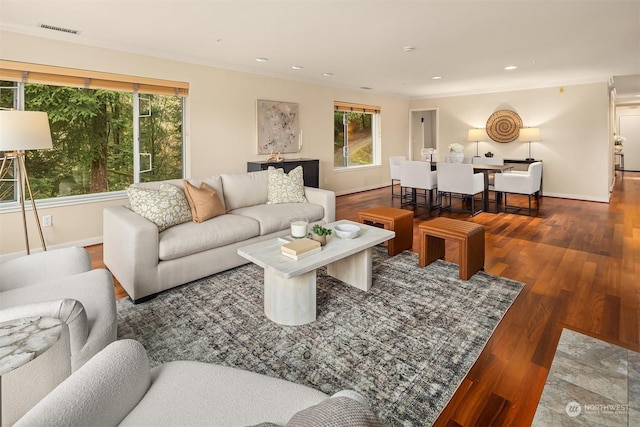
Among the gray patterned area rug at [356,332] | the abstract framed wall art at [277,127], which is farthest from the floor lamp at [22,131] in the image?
the abstract framed wall art at [277,127]

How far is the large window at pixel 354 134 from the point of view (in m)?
7.62

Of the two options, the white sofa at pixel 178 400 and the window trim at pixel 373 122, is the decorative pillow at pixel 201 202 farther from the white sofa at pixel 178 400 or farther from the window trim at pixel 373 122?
the window trim at pixel 373 122

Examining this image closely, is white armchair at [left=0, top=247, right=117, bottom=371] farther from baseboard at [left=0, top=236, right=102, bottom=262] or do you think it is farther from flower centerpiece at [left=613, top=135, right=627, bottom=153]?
flower centerpiece at [left=613, top=135, right=627, bottom=153]

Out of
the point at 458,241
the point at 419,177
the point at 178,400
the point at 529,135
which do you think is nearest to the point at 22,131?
the point at 178,400

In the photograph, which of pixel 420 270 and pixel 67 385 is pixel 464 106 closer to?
pixel 420 270

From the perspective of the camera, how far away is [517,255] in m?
3.70

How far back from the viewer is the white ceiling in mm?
3045

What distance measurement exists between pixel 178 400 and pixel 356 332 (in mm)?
1378

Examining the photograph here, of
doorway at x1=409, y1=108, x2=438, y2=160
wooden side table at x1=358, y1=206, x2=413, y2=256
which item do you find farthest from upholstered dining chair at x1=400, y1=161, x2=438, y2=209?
doorway at x1=409, y1=108, x2=438, y2=160

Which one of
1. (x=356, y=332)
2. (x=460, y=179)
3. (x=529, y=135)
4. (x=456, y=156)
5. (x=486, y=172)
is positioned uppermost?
(x=529, y=135)

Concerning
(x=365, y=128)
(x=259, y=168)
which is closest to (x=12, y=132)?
(x=259, y=168)

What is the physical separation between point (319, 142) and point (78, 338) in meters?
5.80

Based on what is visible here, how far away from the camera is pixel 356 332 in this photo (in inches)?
88.8

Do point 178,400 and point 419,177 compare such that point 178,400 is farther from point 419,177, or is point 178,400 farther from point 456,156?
point 456,156
